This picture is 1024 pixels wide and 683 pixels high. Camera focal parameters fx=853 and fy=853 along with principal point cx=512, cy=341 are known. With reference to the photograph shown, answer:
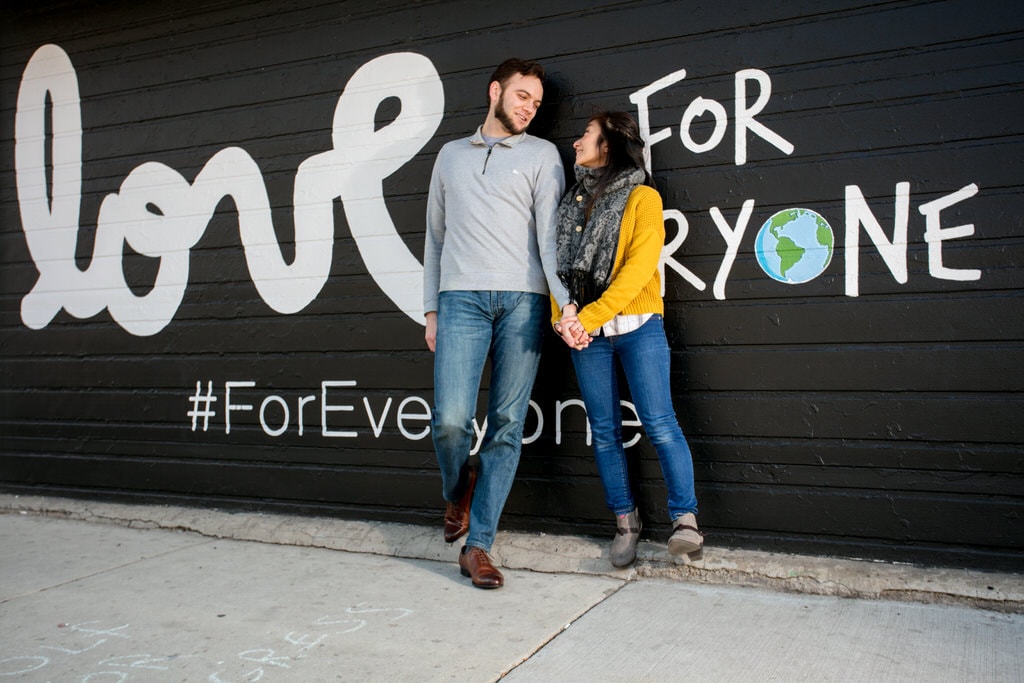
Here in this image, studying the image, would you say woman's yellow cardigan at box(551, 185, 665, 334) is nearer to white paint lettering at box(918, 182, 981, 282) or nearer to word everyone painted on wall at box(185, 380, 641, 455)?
word everyone painted on wall at box(185, 380, 641, 455)

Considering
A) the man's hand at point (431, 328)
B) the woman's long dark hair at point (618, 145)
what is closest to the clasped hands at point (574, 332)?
the woman's long dark hair at point (618, 145)

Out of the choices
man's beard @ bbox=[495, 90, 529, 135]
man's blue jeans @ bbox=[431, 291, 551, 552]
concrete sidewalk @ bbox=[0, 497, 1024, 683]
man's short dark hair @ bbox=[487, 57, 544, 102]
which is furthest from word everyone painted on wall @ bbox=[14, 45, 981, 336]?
concrete sidewalk @ bbox=[0, 497, 1024, 683]

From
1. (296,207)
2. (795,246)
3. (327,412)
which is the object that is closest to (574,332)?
(795,246)

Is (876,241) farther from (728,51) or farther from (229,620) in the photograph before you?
(229,620)

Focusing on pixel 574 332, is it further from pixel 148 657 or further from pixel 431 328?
pixel 148 657

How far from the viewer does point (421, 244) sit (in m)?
4.22

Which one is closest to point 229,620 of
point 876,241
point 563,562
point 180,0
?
point 563,562

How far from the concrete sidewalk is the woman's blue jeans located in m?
0.35

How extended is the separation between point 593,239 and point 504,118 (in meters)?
0.69

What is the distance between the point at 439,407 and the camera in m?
3.54

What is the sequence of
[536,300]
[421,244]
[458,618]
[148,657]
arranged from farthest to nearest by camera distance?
[421,244] < [536,300] < [458,618] < [148,657]

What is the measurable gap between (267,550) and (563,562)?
148 cm

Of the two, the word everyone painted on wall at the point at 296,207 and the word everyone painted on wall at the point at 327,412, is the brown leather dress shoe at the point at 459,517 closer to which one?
the word everyone painted on wall at the point at 327,412

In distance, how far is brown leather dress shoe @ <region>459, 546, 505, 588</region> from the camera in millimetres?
3363
